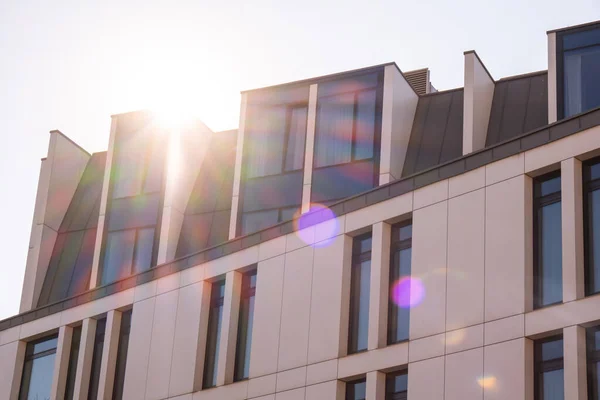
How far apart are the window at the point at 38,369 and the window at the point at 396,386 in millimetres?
14894

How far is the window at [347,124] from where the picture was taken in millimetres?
38625

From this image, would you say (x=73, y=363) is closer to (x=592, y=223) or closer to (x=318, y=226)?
(x=318, y=226)

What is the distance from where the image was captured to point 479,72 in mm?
37719

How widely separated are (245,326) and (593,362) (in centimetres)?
1234

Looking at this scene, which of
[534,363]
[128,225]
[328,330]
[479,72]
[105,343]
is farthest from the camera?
[128,225]

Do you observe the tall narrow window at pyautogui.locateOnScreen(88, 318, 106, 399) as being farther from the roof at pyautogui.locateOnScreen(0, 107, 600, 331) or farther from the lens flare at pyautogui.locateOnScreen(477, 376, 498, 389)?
the lens flare at pyautogui.locateOnScreen(477, 376, 498, 389)

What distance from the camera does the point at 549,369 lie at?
94.7 feet

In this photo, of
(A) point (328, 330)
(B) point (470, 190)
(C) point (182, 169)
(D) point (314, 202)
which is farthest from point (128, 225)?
(B) point (470, 190)

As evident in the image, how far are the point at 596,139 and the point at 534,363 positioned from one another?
5.38 meters

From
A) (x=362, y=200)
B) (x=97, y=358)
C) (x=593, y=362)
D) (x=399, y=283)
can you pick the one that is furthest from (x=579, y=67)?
(x=97, y=358)

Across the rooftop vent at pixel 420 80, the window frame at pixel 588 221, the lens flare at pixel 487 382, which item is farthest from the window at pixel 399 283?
the rooftop vent at pixel 420 80

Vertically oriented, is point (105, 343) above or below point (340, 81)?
below

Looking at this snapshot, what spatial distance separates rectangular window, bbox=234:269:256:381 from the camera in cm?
3684

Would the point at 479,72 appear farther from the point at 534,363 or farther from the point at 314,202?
the point at 534,363
